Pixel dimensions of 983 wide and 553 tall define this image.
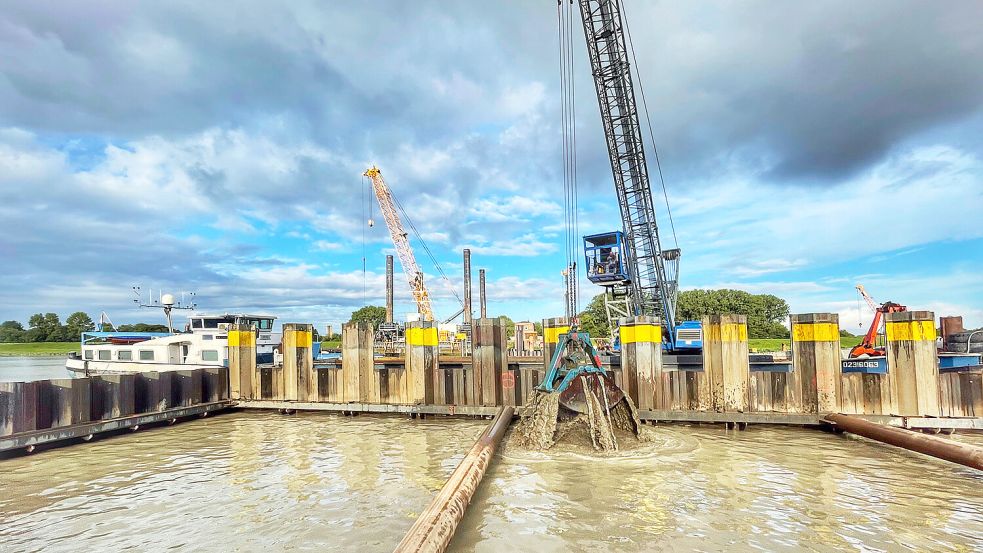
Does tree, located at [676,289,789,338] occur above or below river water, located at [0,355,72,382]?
above

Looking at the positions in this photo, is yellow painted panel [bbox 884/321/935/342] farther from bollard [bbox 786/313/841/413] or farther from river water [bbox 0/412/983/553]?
river water [bbox 0/412/983/553]

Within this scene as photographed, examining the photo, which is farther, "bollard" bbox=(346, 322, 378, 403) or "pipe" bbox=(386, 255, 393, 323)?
"pipe" bbox=(386, 255, 393, 323)

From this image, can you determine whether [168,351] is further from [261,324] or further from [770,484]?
[770,484]

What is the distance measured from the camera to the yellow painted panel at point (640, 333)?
11945mm

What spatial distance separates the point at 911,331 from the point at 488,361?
9.30 m

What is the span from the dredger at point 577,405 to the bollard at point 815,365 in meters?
4.30

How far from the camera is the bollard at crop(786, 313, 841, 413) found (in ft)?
36.6

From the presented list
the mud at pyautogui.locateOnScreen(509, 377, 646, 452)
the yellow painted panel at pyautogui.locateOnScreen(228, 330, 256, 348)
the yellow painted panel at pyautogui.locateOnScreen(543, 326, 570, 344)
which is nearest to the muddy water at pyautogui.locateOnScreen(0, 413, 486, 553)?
the mud at pyautogui.locateOnScreen(509, 377, 646, 452)

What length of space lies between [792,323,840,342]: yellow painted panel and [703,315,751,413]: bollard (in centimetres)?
113

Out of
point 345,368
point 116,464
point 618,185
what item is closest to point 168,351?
point 345,368

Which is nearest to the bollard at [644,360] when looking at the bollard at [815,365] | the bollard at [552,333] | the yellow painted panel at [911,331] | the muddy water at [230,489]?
the bollard at [552,333]

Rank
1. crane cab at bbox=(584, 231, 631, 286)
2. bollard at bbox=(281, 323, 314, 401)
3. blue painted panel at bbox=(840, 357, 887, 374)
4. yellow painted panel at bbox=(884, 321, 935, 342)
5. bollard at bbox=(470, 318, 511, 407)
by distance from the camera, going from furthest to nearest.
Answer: crane cab at bbox=(584, 231, 631, 286), blue painted panel at bbox=(840, 357, 887, 374), bollard at bbox=(281, 323, 314, 401), bollard at bbox=(470, 318, 511, 407), yellow painted panel at bbox=(884, 321, 935, 342)

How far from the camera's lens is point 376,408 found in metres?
14.0

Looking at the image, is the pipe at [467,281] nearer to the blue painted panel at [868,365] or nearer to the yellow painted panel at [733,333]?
the blue painted panel at [868,365]
